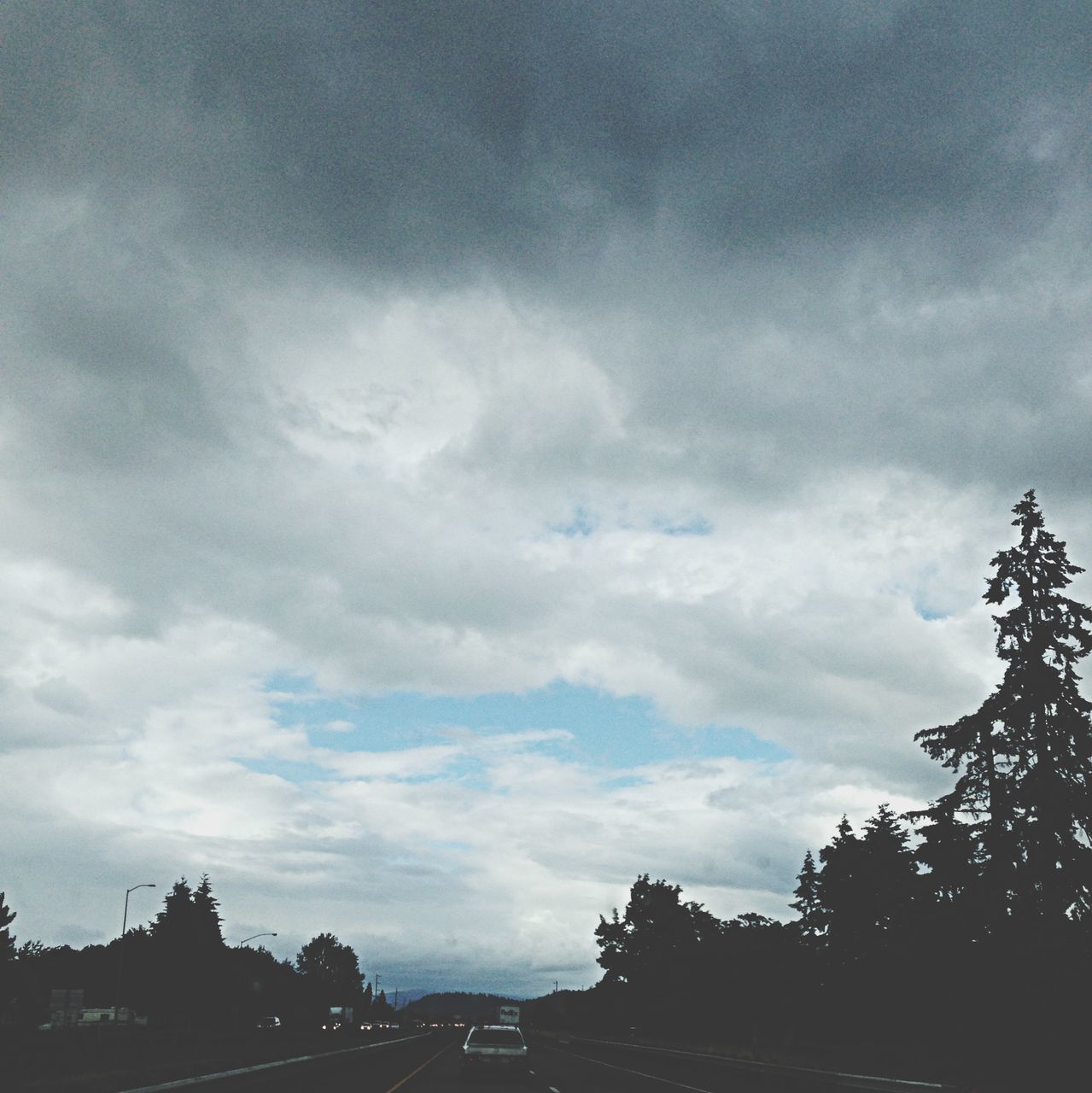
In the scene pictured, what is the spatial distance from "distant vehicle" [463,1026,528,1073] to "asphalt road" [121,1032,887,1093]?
0.42 metres

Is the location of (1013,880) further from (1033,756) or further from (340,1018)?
(340,1018)

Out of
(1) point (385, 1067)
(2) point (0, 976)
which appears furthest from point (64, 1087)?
(2) point (0, 976)

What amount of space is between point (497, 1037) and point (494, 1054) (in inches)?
37.6

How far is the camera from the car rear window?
31.8 m

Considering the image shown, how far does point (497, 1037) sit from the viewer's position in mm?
32281

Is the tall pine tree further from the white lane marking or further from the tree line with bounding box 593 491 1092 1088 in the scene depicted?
the white lane marking

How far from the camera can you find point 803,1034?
260 ft

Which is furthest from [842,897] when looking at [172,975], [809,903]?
[172,975]

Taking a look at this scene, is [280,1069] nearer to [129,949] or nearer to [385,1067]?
[385,1067]

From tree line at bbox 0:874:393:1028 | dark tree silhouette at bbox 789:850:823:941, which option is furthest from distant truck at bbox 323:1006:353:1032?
dark tree silhouette at bbox 789:850:823:941

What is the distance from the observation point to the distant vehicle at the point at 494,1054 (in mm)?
31141

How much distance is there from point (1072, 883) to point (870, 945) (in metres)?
36.6

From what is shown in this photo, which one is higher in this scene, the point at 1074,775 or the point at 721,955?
the point at 1074,775

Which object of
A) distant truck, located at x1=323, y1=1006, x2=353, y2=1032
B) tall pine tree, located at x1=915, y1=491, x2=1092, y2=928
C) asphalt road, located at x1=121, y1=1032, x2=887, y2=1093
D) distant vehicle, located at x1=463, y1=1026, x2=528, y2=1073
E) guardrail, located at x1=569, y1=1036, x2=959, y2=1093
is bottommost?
distant truck, located at x1=323, y1=1006, x2=353, y2=1032
